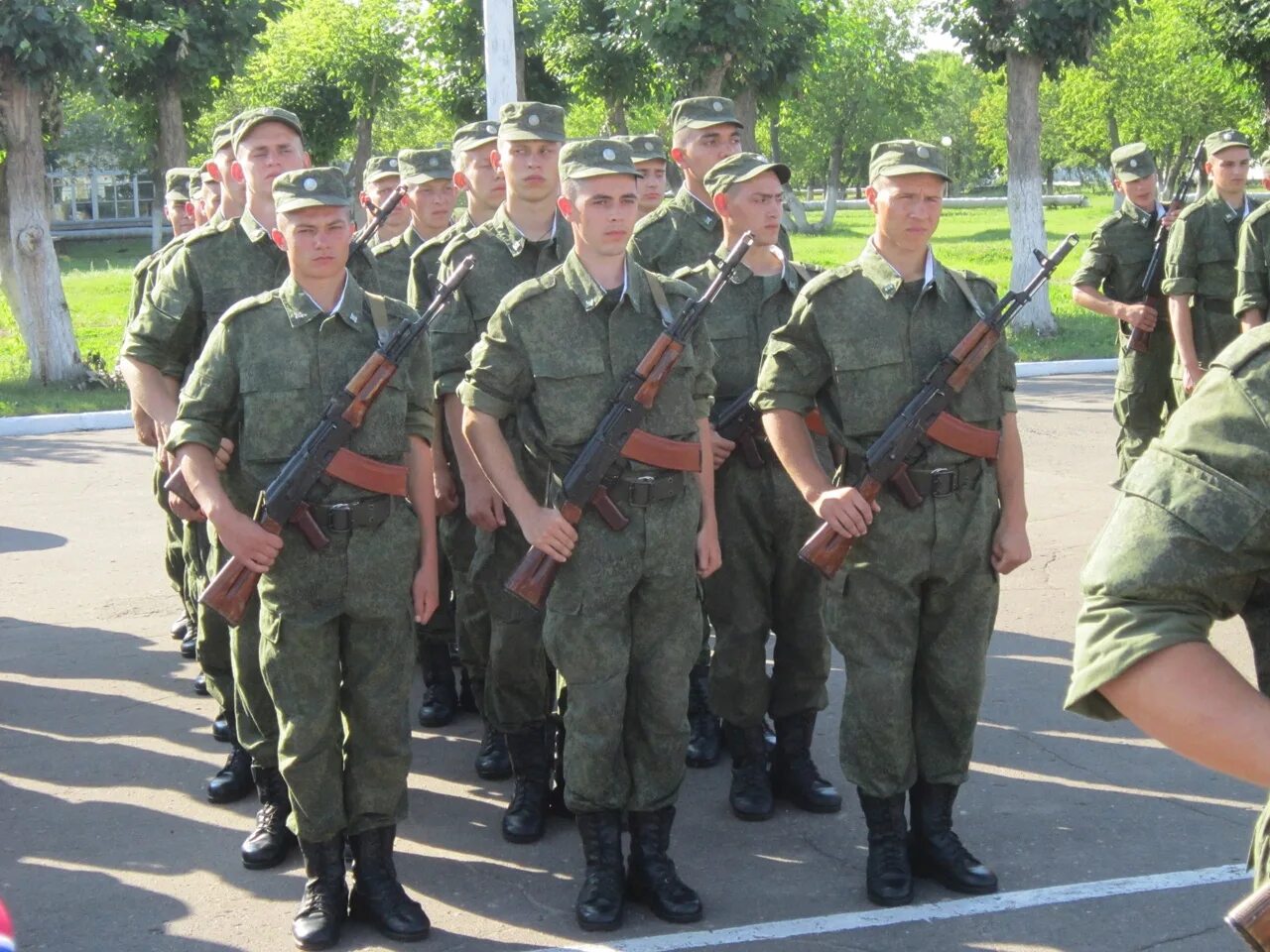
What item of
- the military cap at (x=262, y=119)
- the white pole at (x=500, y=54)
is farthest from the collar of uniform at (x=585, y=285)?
the white pole at (x=500, y=54)

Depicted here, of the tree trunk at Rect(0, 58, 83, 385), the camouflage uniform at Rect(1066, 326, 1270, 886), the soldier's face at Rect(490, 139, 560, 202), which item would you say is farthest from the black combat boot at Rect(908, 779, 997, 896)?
the tree trunk at Rect(0, 58, 83, 385)

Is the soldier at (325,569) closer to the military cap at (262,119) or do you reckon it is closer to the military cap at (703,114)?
the military cap at (262,119)

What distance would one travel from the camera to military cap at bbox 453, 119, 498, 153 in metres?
6.82

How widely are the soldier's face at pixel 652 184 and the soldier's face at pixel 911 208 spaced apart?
2.42m

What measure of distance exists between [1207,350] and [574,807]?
5159 mm

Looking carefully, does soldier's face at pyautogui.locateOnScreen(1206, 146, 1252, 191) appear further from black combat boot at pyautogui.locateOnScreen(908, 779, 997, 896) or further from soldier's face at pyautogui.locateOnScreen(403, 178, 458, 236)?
black combat boot at pyautogui.locateOnScreen(908, 779, 997, 896)

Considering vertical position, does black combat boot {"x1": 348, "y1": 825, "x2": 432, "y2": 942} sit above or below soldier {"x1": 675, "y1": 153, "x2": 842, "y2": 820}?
below

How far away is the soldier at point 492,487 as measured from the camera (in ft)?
17.2

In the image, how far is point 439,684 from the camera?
637 cm

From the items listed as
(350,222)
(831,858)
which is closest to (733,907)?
(831,858)

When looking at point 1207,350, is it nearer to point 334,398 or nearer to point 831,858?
point 831,858

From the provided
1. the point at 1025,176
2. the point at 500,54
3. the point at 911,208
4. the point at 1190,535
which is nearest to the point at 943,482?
the point at 911,208

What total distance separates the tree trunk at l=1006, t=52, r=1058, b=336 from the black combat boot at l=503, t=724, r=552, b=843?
44.8ft

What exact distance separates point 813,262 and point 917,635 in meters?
26.5
